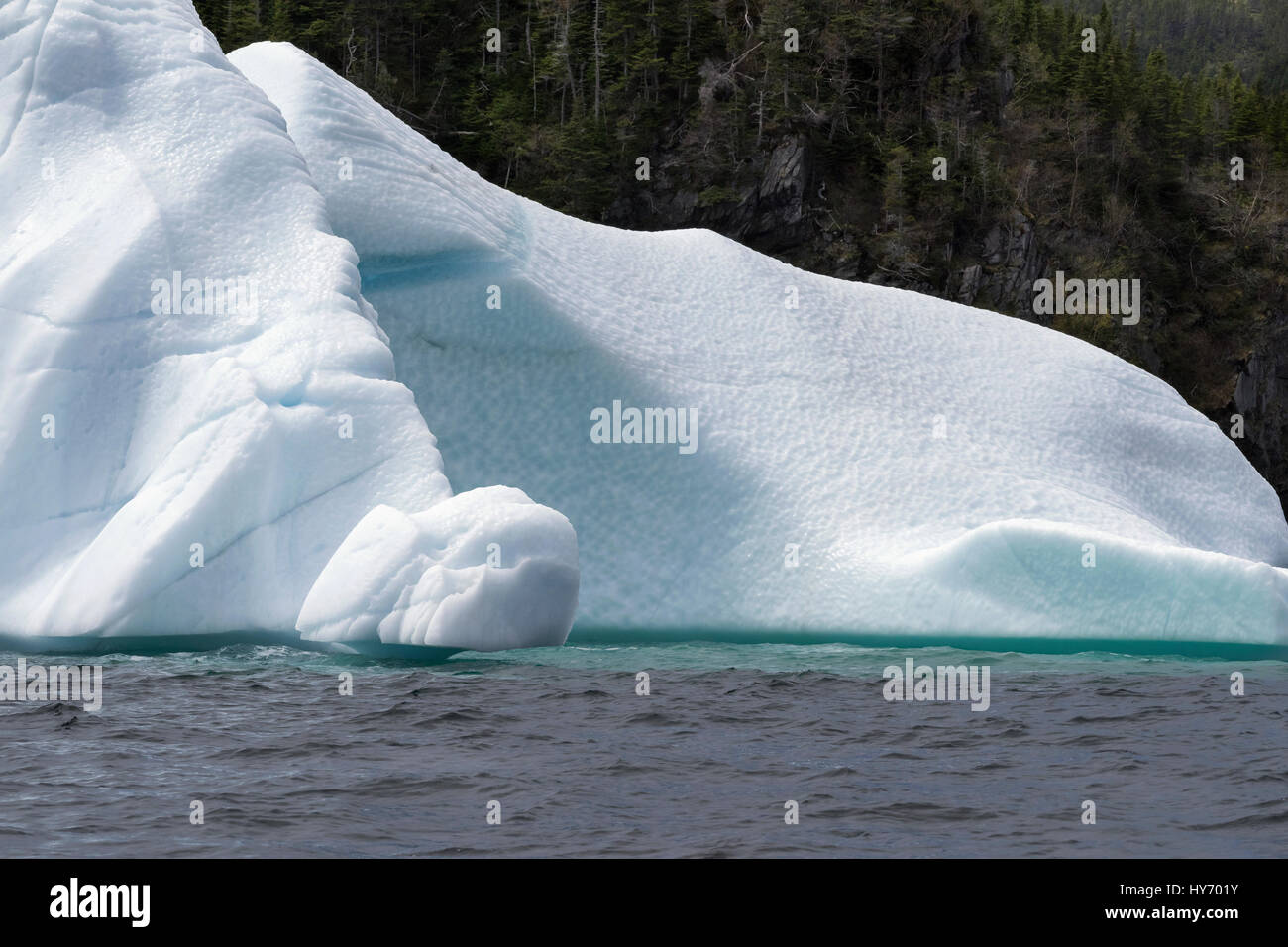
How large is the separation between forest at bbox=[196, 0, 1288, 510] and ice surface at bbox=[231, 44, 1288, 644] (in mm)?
23862

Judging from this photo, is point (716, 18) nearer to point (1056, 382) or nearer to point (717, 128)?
point (717, 128)

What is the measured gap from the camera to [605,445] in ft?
43.2

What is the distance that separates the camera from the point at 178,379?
11.1m

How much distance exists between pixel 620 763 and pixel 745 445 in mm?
6150

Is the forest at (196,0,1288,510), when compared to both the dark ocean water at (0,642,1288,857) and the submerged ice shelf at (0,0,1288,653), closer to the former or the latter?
the submerged ice shelf at (0,0,1288,653)

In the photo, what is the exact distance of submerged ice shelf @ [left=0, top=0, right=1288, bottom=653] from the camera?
1033cm

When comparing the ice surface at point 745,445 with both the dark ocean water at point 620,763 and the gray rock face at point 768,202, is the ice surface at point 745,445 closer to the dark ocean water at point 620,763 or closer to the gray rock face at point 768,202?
the dark ocean water at point 620,763

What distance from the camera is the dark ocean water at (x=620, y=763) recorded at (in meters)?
6.12

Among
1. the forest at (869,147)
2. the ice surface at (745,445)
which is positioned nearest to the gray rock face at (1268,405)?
the forest at (869,147)

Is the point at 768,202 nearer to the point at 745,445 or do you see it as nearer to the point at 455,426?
the point at 745,445

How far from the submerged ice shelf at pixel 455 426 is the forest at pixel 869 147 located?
24093 mm

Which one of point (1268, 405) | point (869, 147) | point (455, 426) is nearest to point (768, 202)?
point (869, 147)

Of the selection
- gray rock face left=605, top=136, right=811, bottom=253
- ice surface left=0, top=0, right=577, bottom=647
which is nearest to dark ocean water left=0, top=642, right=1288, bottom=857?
ice surface left=0, top=0, right=577, bottom=647

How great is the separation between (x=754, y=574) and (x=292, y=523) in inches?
169
